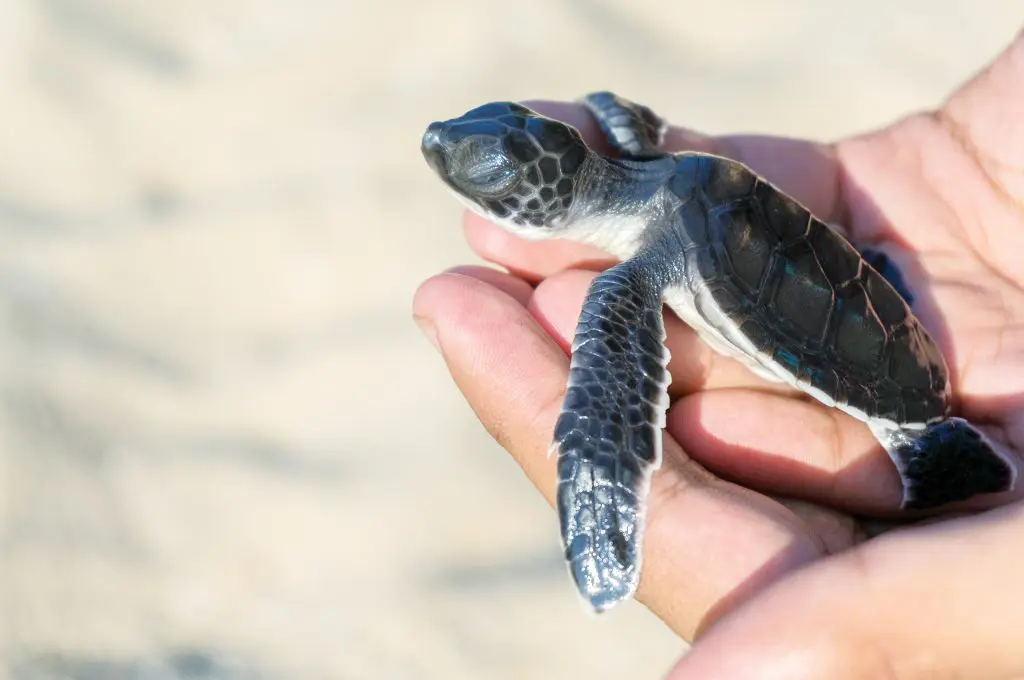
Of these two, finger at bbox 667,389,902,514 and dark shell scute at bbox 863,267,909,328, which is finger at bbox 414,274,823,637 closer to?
finger at bbox 667,389,902,514

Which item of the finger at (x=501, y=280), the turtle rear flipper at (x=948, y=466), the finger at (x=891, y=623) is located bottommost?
the turtle rear flipper at (x=948, y=466)

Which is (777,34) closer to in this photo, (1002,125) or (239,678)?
(1002,125)

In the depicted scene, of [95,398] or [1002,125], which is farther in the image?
[95,398]

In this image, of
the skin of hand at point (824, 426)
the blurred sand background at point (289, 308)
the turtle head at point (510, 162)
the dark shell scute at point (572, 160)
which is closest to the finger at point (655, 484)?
the skin of hand at point (824, 426)

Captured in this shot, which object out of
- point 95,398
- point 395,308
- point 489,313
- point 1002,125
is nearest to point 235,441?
point 95,398

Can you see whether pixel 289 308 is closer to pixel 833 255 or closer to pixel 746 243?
pixel 746 243

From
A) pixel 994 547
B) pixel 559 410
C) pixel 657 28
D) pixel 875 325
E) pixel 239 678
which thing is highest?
pixel 657 28

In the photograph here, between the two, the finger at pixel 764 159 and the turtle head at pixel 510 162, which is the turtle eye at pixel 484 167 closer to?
the turtle head at pixel 510 162

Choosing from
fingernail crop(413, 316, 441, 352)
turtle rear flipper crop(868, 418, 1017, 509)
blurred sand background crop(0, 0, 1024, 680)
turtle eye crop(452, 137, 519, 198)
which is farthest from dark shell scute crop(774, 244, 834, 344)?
blurred sand background crop(0, 0, 1024, 680)
